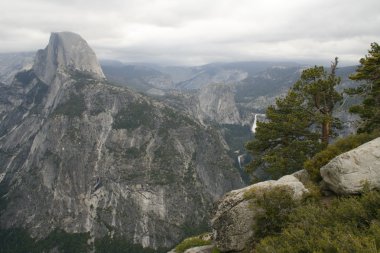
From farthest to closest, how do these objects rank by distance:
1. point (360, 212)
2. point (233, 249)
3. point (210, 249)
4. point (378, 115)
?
1. point (378, 115)
2. point (210, 249)
3. point (233, 249)
4. point (360, 212)

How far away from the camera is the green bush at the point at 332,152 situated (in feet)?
108

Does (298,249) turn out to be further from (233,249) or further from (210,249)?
(210,249)

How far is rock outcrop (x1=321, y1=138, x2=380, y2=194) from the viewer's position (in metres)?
26.1

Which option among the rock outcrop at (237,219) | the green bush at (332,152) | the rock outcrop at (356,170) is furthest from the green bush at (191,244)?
the rock outcrop at (356,170)

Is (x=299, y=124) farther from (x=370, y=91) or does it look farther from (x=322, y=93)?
(x=370, y=91)

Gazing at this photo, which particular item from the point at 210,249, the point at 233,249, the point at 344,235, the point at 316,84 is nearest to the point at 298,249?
the point at 344,235

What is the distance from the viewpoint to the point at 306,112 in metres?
46.8

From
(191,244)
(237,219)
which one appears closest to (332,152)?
(237,219)

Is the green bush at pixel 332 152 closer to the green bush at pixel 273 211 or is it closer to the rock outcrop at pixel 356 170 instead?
the rock outcrop at pixel 356 170

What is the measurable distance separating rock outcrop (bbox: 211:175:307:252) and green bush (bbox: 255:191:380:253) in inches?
137

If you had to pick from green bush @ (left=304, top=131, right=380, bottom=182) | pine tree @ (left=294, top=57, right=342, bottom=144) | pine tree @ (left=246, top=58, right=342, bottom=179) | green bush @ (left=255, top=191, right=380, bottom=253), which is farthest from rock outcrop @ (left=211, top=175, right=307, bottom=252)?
pine tree @ (left=294, top=57, right=342, bottom=144)

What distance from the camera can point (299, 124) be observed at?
46219 mm

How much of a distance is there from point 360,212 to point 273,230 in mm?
5989

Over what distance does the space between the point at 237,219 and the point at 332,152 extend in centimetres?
1116
